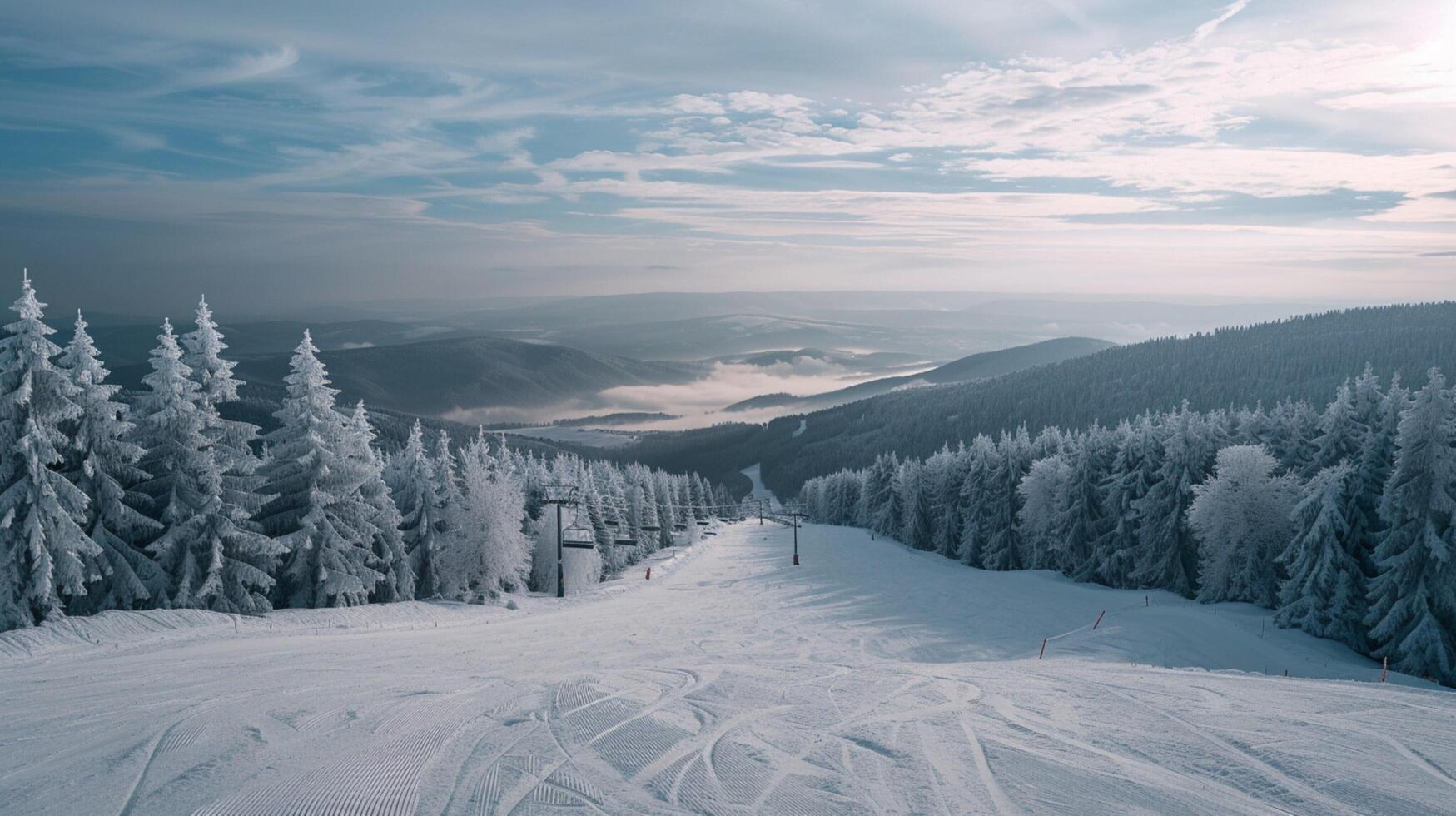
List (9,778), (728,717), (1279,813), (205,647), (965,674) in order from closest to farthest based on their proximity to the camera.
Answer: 1. (1279,813)
2. (9,778)
3. (728,717)
4. (965,674)
5. (205,647)

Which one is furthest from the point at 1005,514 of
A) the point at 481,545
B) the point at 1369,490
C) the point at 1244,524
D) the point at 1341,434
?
the point at 481,545

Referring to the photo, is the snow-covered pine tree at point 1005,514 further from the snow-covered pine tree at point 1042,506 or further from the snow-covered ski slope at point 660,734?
the snow-covered ski slope at point 660,734

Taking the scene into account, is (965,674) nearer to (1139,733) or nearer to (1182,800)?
(1139,733)

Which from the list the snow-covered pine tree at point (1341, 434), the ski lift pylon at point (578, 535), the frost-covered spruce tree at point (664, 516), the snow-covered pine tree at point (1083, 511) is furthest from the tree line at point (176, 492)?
the frost-covered spruce tree at point (664, 516)

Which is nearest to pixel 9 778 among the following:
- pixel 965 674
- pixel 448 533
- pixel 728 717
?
pixel 728 717

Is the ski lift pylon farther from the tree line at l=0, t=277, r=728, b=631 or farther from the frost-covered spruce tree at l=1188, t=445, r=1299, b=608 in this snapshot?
the frost-covered spruce tree at l=1188, t=445, r=1299, b=608

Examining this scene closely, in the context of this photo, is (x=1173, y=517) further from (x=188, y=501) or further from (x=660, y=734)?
(x=188, y=501)
